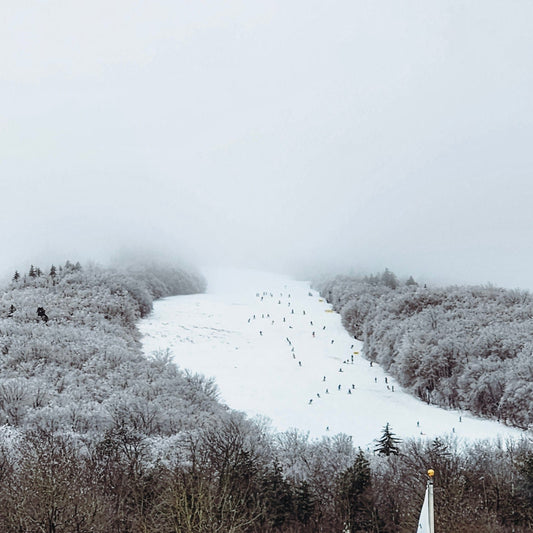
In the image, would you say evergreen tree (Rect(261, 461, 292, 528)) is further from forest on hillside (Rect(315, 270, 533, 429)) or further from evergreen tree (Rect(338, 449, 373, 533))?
forest on hillside (Rect(315, 270, 533, 429))

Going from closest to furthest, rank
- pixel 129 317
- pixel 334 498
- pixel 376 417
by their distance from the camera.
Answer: pixel 334 498 < pixel 376 417 < pixel 129 317

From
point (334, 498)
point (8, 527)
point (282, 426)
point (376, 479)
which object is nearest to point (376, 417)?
point (282, 426)

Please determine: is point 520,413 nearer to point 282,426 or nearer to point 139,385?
point 282,426

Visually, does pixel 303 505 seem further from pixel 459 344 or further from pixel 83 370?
pixel 459 344

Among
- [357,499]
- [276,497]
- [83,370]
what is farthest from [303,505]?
[83,370]

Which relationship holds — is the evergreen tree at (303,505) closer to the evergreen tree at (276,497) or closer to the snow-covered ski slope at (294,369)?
the evergreen tree at (276,497)

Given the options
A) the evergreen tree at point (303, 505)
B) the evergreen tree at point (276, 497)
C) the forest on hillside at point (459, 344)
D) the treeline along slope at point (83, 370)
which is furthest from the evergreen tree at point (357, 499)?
the forest on hillside at point (459, 344)
